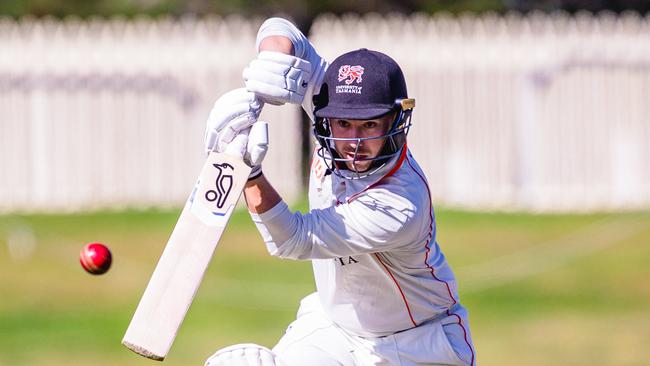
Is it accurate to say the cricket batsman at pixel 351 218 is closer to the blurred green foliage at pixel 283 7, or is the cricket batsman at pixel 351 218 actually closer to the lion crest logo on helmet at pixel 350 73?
the lion crest logo on helmet at pixel 350 73

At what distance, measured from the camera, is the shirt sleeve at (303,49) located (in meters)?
4.33

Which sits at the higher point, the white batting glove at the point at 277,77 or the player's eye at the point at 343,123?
the white batting glove at the point at 277,77

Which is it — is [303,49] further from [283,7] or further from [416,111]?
[283,7]

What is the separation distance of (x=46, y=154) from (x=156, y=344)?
11.0m

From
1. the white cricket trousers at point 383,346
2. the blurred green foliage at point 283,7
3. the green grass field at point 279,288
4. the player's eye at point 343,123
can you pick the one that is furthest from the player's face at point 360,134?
the blurred green foliage at point 283,7

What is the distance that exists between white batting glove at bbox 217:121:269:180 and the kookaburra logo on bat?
50 mm

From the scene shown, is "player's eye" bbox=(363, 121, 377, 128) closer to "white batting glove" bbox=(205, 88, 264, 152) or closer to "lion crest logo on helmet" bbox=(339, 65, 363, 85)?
"lion crest logo on helmet" bbox=(339, 65, 363, 85)

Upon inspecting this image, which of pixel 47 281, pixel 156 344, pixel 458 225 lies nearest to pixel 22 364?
pixel 47 281

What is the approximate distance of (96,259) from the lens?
4.80m

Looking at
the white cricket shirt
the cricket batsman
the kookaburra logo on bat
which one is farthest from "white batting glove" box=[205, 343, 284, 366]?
the kookaburra logo on bat

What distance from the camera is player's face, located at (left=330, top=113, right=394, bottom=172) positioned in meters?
3.93

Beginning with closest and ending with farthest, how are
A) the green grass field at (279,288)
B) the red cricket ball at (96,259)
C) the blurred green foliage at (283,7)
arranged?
the red cricket ball at (96,259)
the green grass field at (279,288)
the blurred green foliage at (283,7)

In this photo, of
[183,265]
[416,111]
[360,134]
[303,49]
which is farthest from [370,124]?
[416,111]

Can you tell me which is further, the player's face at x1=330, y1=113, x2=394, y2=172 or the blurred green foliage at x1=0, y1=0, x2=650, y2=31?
the blurred green foliage at x1=0, y1=0, x2=650, y2=31
